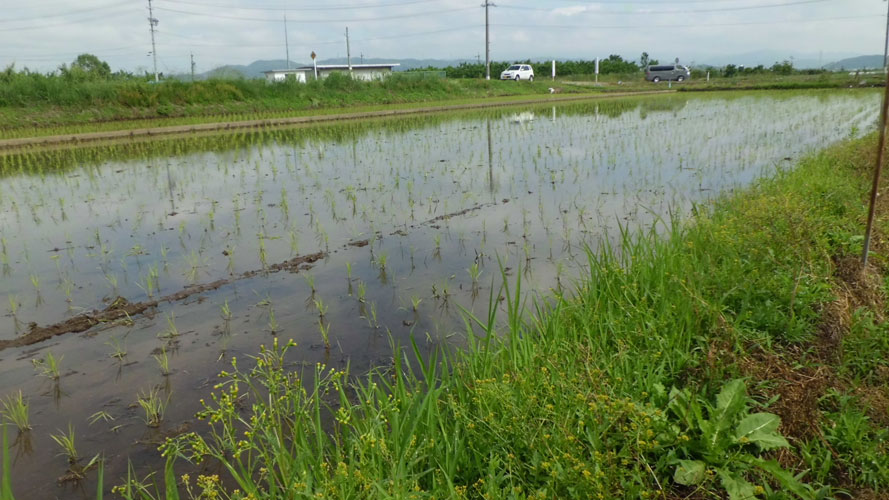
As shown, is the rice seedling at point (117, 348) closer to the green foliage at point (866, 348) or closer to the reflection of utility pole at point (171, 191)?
the reflection of utility pole at point (171, 191)

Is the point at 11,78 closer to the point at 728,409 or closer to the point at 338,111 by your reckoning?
the point at 338,111

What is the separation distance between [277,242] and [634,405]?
409 centimetres

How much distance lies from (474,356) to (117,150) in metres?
11.5

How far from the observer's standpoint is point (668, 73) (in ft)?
120

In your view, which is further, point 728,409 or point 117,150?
point 117,150

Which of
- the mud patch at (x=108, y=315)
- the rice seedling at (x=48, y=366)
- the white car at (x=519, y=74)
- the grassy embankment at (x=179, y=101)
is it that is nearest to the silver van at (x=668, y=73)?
the white car at (x=519, y=74)

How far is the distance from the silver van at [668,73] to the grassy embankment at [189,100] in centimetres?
1076

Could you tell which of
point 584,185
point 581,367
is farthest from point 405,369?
point 584,185

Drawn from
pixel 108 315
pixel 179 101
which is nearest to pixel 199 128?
pixel 179 101

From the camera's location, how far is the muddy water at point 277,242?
297 cm

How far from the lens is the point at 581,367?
94.5 inches

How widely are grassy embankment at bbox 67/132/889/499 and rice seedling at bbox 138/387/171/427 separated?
0.88 feet

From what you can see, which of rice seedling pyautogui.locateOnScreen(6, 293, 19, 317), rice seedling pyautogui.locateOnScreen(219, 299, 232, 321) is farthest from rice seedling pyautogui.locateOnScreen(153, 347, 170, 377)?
rice seedling pyautogui.locateOnScreen(6, 293, 19, 317)

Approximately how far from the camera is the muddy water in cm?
297
